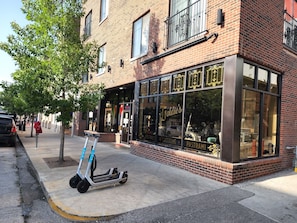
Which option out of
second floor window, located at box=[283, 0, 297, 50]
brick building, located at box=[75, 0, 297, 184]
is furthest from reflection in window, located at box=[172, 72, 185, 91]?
second floor window, located at box=[283, 0, 297, 50]

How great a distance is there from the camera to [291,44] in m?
8.20

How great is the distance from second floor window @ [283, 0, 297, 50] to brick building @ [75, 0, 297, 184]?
0.11 ft

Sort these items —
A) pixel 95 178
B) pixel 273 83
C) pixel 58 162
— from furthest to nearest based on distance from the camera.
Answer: pixel 58 162
pixel 273 83
pixel 95 178

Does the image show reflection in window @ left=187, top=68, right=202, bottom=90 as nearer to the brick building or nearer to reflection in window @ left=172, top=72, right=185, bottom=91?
the brick building

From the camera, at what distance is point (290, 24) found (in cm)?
813

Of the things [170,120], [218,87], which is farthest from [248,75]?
[170,120]

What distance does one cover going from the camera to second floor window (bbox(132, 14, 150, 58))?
34.9ft

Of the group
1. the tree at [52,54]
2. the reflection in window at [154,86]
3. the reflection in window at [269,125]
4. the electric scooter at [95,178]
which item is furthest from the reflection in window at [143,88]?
the electric scooter at [95,178]

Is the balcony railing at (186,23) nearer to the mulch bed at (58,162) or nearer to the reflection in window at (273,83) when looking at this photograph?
the reflection in window at (273,83)

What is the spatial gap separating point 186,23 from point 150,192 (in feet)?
18.6

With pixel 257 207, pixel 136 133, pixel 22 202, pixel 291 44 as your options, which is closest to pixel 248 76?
pixel 291 44

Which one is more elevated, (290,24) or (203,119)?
(290,24)

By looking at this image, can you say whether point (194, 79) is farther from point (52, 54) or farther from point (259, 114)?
point (52, 54)

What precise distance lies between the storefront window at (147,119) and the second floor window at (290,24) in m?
5.09
